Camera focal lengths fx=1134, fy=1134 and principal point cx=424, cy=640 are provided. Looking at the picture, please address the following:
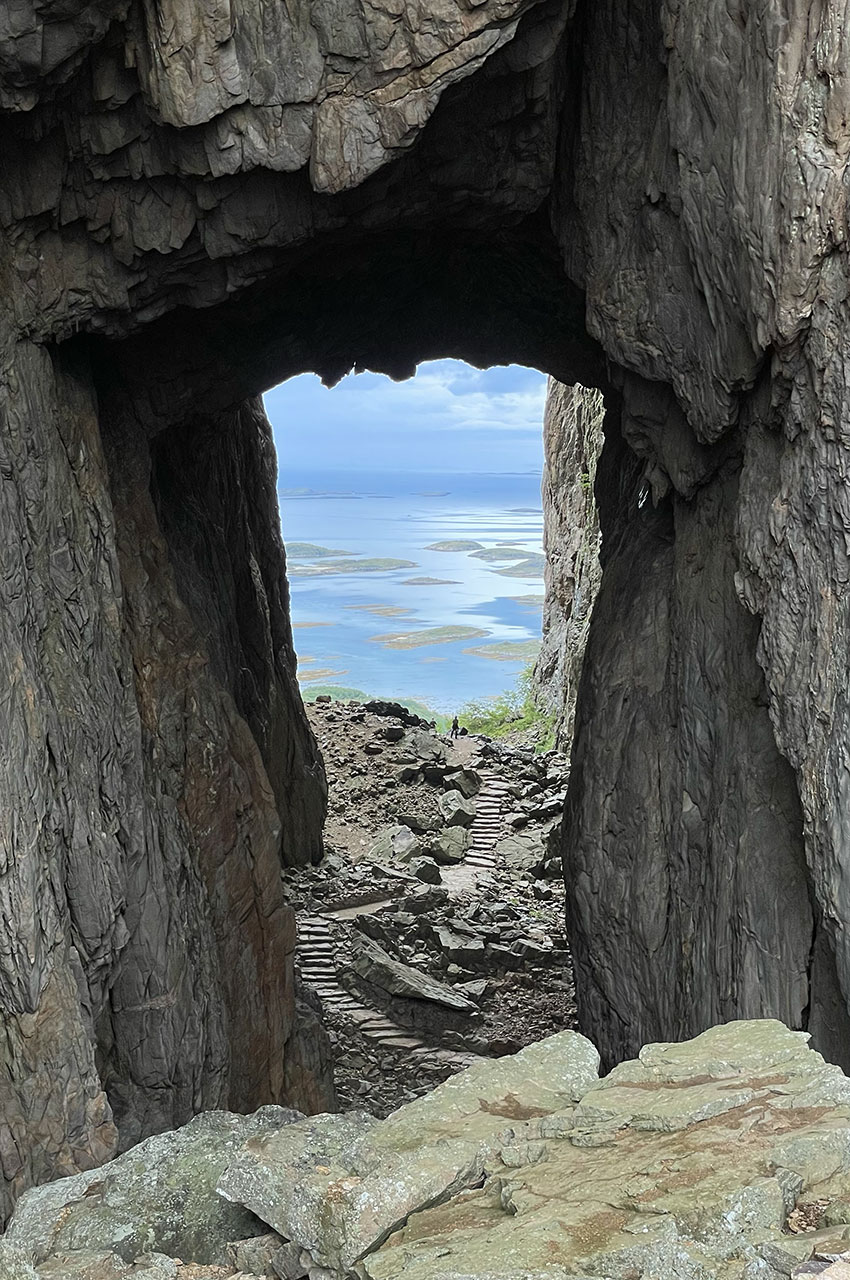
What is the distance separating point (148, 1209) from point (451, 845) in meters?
12.2

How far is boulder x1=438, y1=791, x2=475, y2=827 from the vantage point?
57.2 feet

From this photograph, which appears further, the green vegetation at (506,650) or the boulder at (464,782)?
the green vegetation at (506,650)

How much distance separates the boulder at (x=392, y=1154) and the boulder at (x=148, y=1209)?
287 millimetres

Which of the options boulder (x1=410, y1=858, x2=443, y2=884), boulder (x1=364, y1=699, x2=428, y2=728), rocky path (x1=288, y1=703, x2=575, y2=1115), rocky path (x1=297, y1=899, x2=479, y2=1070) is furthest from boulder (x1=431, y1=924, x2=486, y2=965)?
boulder (x1=364, y1=699, x2=428, y2=728)

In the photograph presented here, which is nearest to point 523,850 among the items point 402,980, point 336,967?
point 336,967

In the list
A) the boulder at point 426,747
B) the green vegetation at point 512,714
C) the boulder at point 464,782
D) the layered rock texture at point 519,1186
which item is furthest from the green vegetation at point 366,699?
the layered rock texture at point 519,1186

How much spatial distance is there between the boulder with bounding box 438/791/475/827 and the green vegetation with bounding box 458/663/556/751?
12.6ft

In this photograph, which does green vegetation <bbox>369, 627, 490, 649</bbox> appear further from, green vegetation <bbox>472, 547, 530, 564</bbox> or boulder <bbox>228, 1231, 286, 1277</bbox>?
boulder <bbox>228, 1231, 286, 1277</bbox>

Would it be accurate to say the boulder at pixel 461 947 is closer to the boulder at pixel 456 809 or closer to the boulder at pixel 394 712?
the boulder at pixel 456 809

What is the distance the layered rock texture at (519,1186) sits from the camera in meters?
3.25

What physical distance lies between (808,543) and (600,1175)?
3692mm

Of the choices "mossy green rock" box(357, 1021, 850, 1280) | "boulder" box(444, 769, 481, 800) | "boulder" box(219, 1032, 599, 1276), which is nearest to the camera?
"mossy green rock" box(357, 1021, 850, 1280)

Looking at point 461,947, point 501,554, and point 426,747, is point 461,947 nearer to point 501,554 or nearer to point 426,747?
point 426,747

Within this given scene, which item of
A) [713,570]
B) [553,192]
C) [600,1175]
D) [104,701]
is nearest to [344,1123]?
[600,1175]
